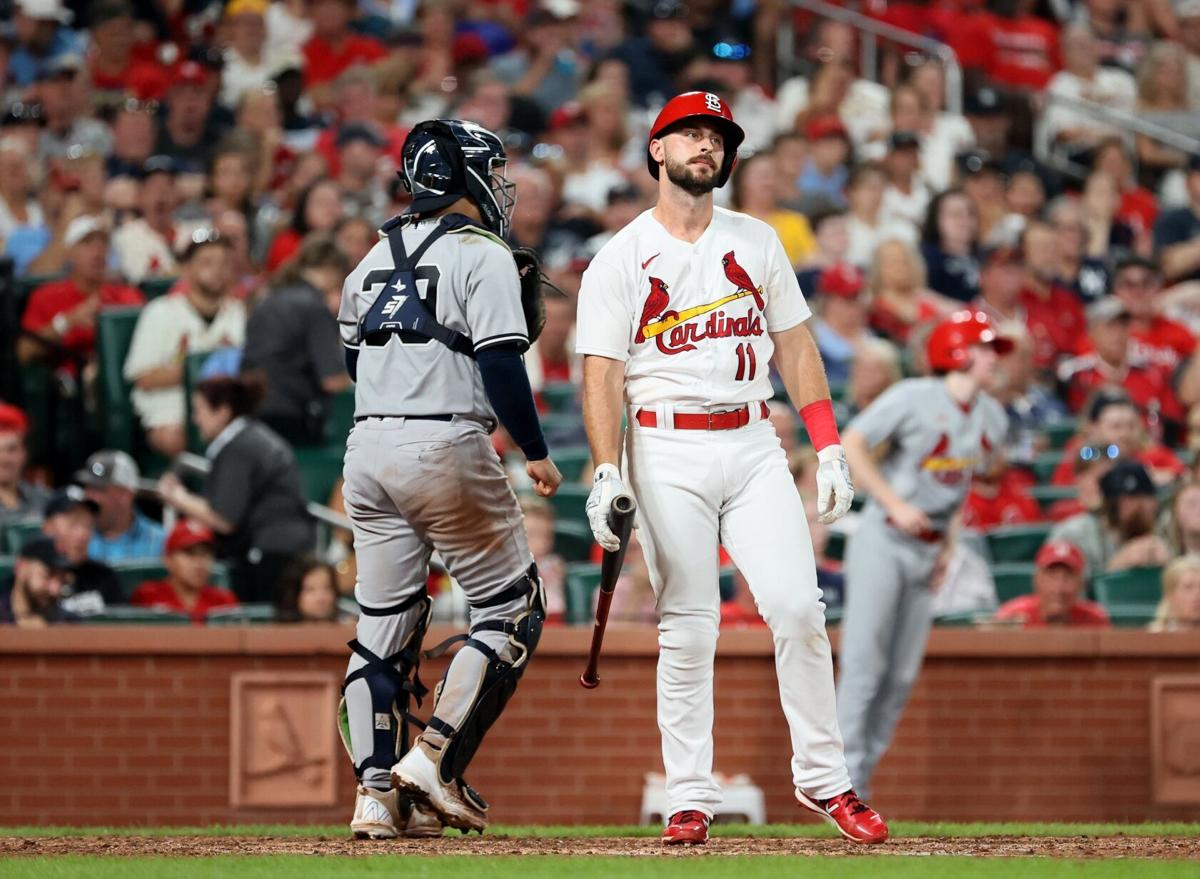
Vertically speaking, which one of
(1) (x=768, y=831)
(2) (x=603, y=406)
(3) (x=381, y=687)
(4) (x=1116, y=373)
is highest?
(4) (x=1116, y=373)

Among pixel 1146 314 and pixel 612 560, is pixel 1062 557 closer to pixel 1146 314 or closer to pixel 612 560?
pixel 612 560

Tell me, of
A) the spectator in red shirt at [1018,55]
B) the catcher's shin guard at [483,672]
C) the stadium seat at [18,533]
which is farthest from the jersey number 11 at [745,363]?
the spectator in red shirt at [1018,55]

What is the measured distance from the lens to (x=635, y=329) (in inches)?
232

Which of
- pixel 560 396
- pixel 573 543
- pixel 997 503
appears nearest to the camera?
pixel 573 543

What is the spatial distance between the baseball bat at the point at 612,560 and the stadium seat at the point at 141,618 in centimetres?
277

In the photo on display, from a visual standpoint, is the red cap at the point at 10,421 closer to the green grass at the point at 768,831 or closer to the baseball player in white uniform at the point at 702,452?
the green grass at the point at 768,831

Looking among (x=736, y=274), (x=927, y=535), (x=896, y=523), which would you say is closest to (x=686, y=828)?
(x=736, y=274)

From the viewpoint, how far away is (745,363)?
5.85 m

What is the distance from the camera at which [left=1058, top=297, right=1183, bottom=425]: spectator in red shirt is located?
12.1 m

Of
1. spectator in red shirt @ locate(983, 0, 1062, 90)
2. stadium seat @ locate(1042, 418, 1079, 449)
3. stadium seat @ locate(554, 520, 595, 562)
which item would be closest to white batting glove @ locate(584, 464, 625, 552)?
stadium seat @ locate(554, 520, 595, 562)

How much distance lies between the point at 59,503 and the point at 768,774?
3.30 m

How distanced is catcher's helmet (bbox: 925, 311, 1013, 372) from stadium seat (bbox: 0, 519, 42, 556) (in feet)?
13.5

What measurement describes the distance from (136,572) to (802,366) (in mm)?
4155

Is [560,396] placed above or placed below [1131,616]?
above
